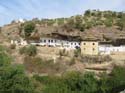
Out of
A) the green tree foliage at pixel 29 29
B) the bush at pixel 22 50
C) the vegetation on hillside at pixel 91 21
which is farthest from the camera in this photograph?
the green tree foliage at pixel 29 29

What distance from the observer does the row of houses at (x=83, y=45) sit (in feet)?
200

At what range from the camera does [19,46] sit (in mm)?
62375

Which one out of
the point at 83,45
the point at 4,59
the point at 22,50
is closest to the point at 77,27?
the point at 83,45

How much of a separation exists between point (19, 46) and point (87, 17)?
36.8 feet

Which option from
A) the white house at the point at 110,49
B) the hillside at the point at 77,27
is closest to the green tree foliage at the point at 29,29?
the hillside at the point at 77,27

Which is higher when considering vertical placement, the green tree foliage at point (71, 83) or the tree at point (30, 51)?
Result: the tree at point (30, 51)

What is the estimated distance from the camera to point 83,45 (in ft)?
201

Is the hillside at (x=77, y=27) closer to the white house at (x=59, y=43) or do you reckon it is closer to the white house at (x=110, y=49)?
the white house at (x=59, y=43)

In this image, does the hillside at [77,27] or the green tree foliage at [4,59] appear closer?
the green tree foliage at [4,59]

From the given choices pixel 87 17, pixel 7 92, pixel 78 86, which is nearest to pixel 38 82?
pixel 78 86

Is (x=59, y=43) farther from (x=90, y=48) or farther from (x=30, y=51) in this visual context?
(x=30, y=51)

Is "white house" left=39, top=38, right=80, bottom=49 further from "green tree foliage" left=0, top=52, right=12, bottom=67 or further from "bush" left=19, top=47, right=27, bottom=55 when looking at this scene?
"green tree foliage" left=0, top=52, right=12, bottom=67

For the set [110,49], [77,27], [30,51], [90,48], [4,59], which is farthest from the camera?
[77,27]

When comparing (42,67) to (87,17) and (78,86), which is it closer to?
(78,86)
